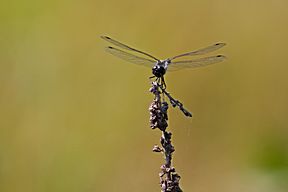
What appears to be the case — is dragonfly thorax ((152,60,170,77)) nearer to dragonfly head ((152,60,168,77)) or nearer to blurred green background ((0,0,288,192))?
dragonfly head ((152,60,168,77))

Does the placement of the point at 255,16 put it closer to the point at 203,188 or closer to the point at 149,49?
the point at 149,49

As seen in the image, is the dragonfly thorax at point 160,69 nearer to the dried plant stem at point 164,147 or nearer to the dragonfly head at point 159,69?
the dragonfly head at point 159,69

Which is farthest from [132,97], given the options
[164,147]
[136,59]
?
[164,147]

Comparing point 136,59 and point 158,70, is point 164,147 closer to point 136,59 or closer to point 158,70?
point 158,70

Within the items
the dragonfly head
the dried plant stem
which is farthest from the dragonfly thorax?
the dried plant stem

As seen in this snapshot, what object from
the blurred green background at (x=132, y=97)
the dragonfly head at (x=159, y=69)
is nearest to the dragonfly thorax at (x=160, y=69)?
the dragonfly head at (x=159, y=69)

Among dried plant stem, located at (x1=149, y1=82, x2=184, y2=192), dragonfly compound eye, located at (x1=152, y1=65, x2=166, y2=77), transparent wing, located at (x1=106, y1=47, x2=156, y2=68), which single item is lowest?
dried plant stem, located at (x1=149, y1=82, x2=184, y2=192)

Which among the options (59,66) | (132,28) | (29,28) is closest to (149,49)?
(132,28)

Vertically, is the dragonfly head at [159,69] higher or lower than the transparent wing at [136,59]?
lower
